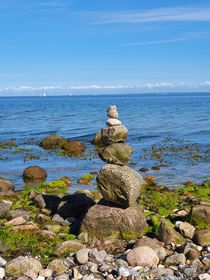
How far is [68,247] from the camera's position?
50.9ft

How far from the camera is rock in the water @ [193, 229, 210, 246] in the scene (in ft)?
51.6

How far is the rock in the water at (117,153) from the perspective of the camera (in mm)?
17219

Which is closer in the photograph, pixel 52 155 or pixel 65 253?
pixel 65 253

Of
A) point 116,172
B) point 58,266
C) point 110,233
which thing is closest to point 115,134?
point 116,172

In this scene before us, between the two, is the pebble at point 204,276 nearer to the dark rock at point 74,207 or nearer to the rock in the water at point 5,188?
the dark rock at point 74,207

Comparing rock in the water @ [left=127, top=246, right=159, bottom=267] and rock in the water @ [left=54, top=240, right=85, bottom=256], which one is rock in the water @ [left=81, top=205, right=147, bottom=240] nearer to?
rock in the water @ [left=54, top=240, right=85, bottom=256]

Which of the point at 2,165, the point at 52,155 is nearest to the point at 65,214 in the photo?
the point at 2,165

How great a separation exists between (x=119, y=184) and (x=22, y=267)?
194 inches

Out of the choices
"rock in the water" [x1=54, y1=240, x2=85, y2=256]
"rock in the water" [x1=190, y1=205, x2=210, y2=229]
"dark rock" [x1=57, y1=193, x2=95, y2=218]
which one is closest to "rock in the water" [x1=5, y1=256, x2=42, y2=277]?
"rock in the water" [x1=54, y1=240, x2=85, y2=256]

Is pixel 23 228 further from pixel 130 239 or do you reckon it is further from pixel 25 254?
pixel 130 239

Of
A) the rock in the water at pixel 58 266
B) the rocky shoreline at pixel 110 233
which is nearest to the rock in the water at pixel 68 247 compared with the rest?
the rocky shoreline at pixel 110 233

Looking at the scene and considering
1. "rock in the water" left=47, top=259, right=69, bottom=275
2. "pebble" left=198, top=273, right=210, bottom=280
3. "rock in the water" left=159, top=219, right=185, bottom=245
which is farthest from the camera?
"rock in the water" left=159, top=219, right=185, bottom=245

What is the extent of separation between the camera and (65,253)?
15.3 meters

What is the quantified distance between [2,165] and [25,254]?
23565mm
